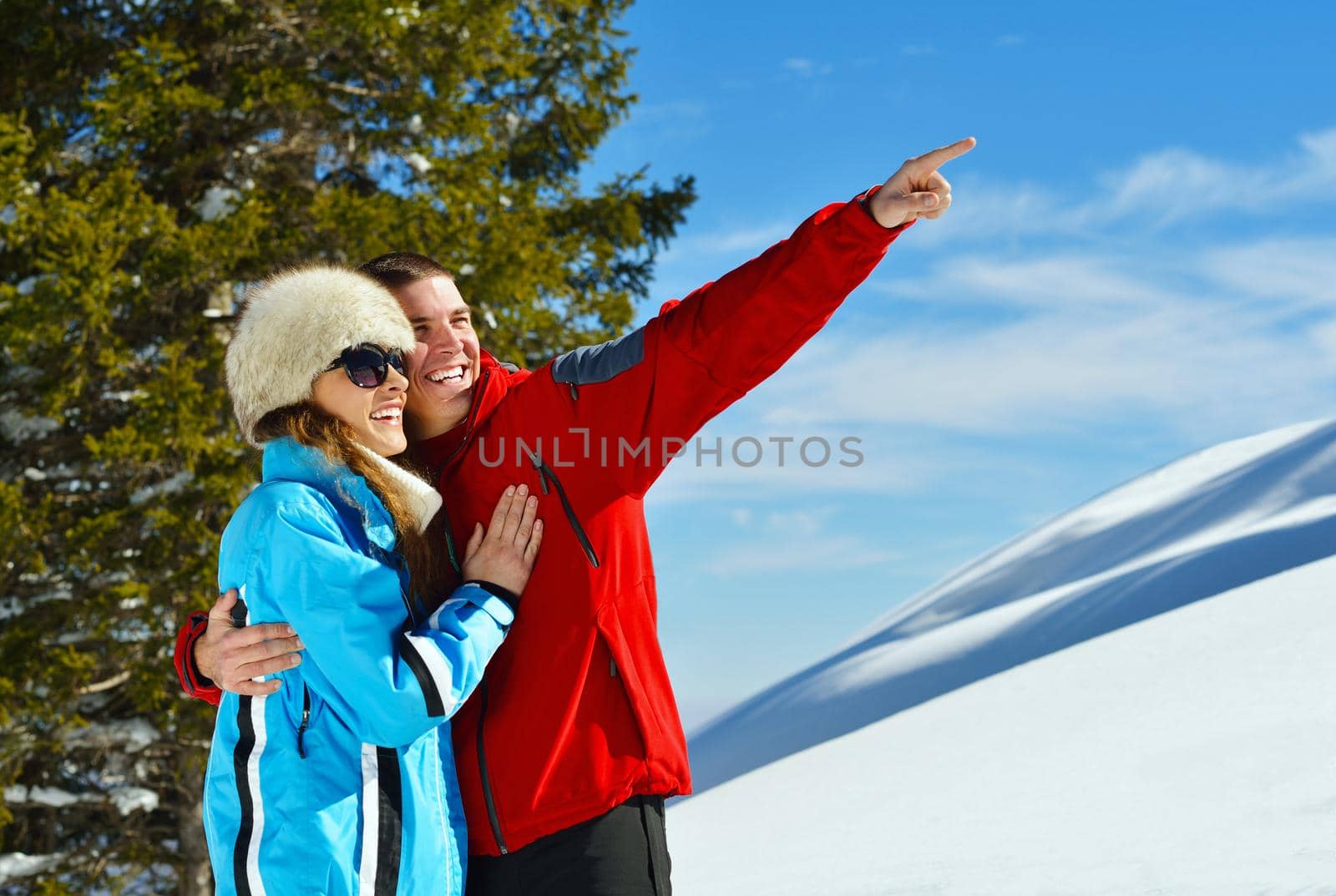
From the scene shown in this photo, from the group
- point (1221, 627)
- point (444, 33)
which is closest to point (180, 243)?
point (444, 33)

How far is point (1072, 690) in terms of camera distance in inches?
206

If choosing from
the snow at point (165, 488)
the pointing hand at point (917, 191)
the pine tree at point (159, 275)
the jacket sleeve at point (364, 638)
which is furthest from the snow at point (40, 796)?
the pointing hand at point (917, 191)

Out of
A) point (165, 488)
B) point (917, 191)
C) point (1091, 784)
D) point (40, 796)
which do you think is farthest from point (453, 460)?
point (40, 796)

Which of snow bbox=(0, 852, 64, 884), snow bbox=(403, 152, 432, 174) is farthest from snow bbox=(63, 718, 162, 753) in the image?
snow bbox=(403, 152, 432, 174)

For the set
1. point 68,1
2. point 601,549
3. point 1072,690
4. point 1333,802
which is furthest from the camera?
point 68,1

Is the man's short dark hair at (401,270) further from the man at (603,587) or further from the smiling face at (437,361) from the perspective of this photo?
the man at (603,587)

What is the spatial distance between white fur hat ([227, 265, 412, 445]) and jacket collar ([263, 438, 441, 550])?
0.12m

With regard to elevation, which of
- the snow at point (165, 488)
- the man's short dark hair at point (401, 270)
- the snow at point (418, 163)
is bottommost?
the man's short dark hair at point (401, 270)

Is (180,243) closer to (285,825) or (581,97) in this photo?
(581,97)

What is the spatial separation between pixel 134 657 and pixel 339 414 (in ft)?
22.9

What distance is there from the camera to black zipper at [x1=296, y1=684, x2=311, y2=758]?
67.8 inches

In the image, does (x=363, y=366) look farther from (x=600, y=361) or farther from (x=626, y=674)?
(x=626, y=674)

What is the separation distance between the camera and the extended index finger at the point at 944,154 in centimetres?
176

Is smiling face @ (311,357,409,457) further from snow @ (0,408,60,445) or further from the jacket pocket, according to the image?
snow @ (0,408,60,445)
